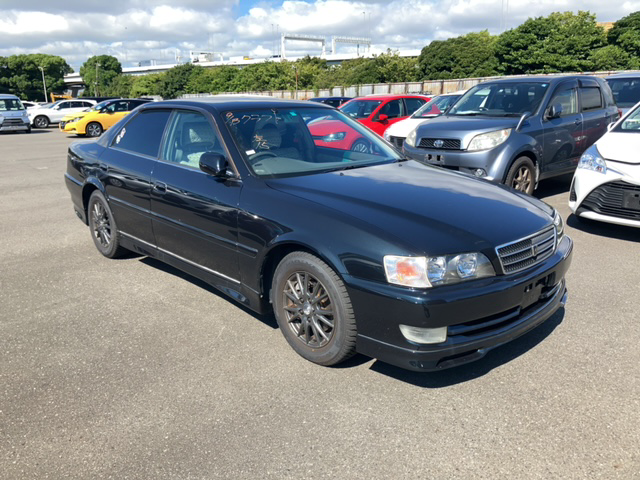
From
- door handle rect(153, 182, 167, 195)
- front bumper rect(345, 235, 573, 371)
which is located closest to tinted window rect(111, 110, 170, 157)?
door handle rect(153, 182, 167, 195)

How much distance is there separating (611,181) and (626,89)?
23.2ft

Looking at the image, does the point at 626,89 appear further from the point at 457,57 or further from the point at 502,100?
the point at 457,57

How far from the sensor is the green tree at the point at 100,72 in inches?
4750

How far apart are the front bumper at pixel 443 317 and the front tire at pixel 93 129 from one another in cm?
2325

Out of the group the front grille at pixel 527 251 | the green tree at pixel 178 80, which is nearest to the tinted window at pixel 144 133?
the front grille at pixel 527 251

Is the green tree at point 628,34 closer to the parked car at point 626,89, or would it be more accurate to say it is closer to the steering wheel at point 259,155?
the parked car at point 626,89

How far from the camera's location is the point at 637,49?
39.5m

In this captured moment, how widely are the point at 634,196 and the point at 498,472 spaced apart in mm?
4267

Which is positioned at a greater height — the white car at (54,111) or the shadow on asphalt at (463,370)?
the white car at (54,111)

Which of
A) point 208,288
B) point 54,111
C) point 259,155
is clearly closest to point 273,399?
point 259,155

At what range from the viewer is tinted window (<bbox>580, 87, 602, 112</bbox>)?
8469mm

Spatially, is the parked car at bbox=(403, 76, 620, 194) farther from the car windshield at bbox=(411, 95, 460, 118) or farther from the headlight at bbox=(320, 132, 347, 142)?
the headlight at bbox=(320, 132, 347, 142)

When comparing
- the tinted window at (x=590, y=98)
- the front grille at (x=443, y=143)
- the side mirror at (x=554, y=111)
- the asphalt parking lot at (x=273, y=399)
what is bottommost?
the asphalt parking lot at (x=273, y=399)

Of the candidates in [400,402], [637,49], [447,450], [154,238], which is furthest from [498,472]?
[637,49]
